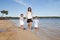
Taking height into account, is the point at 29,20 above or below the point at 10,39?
above

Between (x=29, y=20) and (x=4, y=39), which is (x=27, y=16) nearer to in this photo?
(x=29, y=20)

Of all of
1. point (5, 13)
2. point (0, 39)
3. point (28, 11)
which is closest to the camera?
point (0, 39)

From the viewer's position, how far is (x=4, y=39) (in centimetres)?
907

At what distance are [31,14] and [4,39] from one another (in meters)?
5.31

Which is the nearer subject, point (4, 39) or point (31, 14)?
point (4, 39)

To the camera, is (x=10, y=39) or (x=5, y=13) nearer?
(x=10, y=39)

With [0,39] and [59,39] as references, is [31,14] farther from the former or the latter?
[0,39]

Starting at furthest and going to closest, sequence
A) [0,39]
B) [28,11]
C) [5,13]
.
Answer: [5,13], [28,11], [0,39]

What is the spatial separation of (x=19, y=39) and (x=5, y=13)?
88.7m

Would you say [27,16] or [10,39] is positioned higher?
[27,16]

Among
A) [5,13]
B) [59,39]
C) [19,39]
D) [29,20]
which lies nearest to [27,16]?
[29,20]

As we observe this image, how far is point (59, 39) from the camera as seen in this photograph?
1098 cm

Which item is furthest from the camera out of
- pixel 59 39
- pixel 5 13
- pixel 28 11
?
pixel 5 13

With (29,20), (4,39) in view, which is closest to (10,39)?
A: (4,39)
